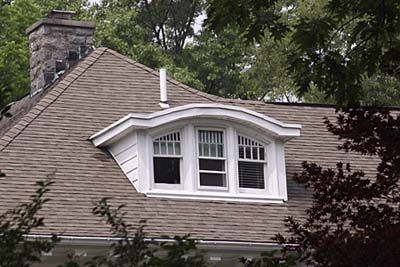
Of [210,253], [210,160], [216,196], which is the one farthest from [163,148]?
[210,253]

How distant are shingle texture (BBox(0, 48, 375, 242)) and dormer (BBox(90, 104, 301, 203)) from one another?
21cm

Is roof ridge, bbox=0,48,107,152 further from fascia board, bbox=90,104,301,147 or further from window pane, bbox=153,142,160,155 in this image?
window pane, bbox=153,142,160,155

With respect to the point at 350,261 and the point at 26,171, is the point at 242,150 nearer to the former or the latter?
the point at 26,171

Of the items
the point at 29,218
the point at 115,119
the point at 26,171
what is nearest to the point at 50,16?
the point at 115,119

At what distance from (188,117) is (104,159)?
1.38 metres

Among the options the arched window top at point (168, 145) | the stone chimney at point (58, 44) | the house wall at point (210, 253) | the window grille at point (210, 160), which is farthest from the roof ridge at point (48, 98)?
the window grille at point (210, 160)

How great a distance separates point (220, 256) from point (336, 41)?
22.9 m

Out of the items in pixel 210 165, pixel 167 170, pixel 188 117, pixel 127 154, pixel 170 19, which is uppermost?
pixel 170 19

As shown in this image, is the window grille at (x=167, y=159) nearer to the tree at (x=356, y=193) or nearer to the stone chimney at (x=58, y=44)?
the stone chimney at (x=58, y=44)

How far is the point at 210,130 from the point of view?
20938mm

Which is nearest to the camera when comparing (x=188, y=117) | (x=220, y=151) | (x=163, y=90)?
(x=188, y=117)

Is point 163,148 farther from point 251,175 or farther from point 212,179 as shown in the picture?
point 251,175

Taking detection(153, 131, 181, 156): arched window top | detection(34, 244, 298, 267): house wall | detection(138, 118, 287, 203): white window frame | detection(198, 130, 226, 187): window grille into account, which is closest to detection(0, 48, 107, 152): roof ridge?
detection(138, 118, 287, 203): white window frame

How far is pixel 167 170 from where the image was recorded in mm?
20641
